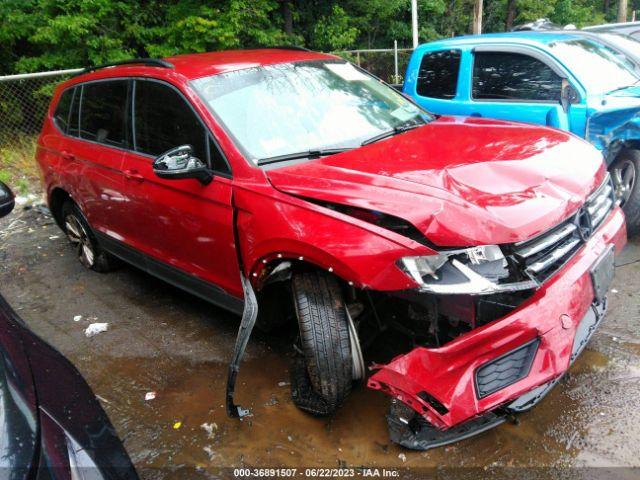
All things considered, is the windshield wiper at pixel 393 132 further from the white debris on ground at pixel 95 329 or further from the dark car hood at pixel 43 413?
the white debris on ground at pixel 95 329

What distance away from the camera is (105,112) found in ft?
13.2

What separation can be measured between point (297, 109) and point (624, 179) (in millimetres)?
3172

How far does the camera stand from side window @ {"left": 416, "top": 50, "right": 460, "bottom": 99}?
551 cm

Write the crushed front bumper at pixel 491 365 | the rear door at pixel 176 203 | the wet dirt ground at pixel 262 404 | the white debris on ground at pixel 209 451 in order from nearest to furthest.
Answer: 1. the crushed front bumper at pixel 491 365
2. the wet dirt ground at pixel 262 404
3. the white debris on ground at pixel 209 451
4. the rear door at pixel 176 203

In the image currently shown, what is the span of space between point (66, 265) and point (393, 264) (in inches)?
163

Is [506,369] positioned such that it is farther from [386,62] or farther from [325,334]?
[386,62]

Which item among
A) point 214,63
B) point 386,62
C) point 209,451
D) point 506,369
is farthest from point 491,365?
point 386,62

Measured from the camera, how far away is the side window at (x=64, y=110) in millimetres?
4570

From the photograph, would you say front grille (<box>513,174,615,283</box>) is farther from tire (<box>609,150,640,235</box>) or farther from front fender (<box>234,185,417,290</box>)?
tire (<box>609,150,640,235</box>)

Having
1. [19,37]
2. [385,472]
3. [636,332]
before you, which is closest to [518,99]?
[636,332]

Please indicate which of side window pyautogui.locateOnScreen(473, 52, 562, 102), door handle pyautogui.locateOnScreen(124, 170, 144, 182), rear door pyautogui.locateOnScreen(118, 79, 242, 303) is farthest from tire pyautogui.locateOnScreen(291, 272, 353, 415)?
side window pyautogui.locateOnScreen(473, 52, 562, 102)

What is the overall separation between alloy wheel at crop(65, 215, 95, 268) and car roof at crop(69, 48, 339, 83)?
1.44 meters

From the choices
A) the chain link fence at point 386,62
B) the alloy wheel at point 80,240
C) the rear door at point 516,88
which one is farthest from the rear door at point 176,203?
the chain link fence at point 386,62

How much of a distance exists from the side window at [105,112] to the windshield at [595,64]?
382cm
